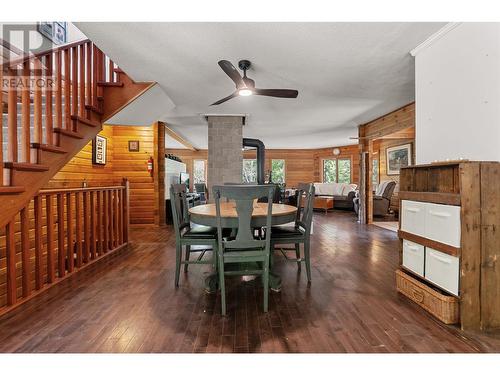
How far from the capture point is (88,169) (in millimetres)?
4746

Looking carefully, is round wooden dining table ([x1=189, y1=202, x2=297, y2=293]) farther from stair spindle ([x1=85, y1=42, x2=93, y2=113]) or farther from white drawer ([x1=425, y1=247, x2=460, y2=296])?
stair spindle ([x1=85, y1=42, x2=93, y2=113])

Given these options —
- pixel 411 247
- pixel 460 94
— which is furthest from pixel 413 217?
pixel 460 94

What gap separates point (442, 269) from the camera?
184 centimetres

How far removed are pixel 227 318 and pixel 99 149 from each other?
14.8ft

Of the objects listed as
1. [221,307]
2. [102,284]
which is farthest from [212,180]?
[221,307]

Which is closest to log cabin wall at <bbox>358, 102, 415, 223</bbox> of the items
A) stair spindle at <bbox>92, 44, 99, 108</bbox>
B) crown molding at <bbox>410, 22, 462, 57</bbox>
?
crown molding at <bbox>410, 22, 462, 57</bbox>

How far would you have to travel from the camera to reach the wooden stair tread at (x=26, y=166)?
6.69 feet

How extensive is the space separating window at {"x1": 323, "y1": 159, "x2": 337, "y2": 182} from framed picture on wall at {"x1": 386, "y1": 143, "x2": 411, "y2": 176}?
2390 millimetres

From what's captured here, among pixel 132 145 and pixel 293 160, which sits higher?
pixel 293 160

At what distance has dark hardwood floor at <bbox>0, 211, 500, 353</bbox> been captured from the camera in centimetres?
156

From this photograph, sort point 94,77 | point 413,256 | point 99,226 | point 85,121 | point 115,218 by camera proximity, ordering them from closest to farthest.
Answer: point 413,256 → point 85,121 → point 94,77 → point 99,226 → point 115,218

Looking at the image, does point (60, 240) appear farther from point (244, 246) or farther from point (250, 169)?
point (250, 169)

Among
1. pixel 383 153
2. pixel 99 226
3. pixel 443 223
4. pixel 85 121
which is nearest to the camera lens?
pixel 443 223
